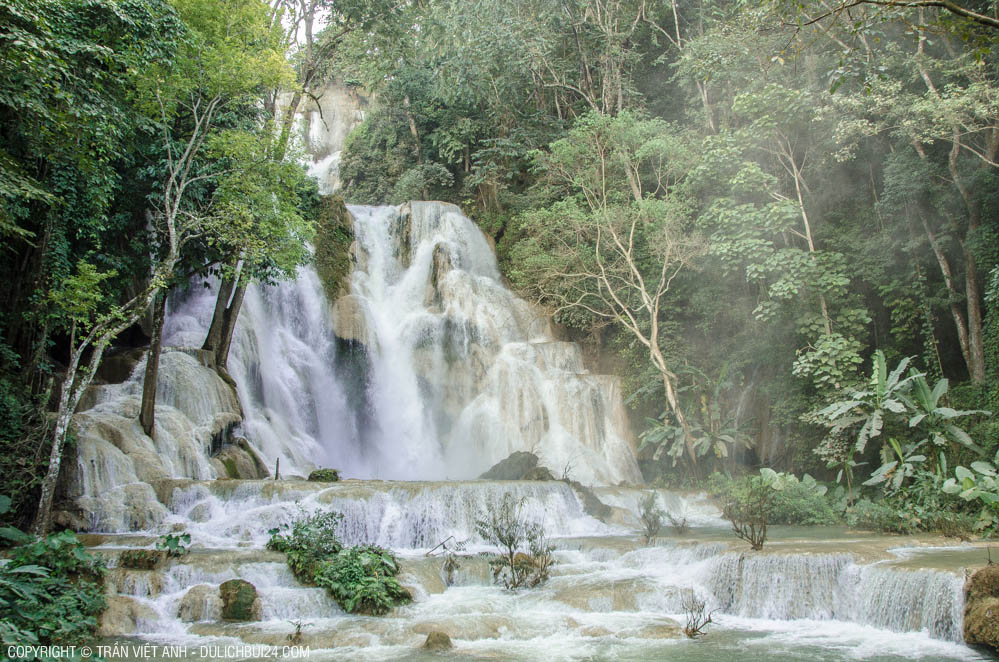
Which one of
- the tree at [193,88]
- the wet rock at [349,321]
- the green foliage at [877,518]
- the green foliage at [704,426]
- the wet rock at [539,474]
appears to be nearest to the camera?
the green foliage at [877,518]

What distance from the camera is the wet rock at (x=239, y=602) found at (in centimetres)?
799

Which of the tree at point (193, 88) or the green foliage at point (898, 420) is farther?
the tree at point (193, 88)

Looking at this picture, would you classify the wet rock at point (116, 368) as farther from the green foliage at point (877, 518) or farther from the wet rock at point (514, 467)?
the green foliage at point (877, 518)

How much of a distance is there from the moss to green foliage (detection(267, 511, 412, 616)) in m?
12.1

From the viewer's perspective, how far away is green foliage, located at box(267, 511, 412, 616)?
27.2 feet

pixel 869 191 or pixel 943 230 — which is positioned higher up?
pixel 869 191

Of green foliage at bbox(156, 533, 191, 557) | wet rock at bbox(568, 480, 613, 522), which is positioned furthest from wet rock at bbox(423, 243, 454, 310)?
green foliage at bbox(156, 533, 191, 557)

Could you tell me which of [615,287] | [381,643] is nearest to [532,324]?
[615,287]

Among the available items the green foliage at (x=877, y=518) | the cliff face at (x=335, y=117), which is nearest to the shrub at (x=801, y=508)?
the green foliage at (x=877, y=518)

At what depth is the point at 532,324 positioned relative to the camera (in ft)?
74.5

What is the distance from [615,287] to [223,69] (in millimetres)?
12438

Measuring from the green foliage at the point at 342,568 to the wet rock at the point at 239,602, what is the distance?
2.51ft

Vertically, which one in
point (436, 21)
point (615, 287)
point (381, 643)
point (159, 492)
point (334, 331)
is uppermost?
point (436, 21)

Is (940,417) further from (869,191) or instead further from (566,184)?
(566,184)
